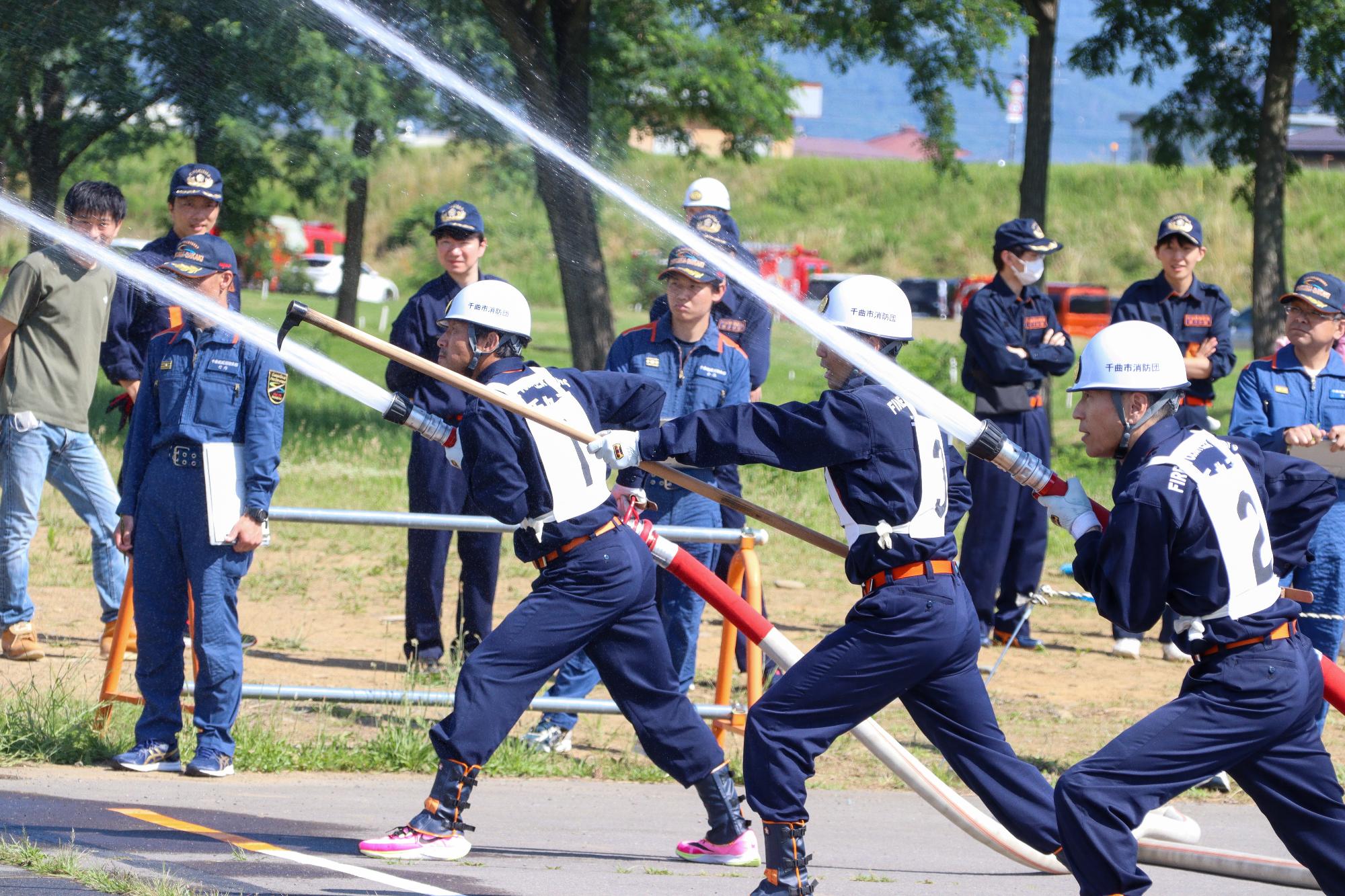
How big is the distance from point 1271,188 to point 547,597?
1480cm

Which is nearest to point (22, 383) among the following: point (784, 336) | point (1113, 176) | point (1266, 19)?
point (784, 336)

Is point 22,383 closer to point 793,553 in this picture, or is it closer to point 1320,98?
point 793,553

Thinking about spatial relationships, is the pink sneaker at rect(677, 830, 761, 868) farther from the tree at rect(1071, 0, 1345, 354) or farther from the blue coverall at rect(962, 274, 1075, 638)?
the tree at rect(1071, 0, 1345, 354)

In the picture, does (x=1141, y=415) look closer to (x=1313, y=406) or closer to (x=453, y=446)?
(x=453, y=446)

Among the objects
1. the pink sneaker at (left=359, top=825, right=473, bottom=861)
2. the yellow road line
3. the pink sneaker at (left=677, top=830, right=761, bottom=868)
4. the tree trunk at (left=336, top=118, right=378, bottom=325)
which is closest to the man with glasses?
the pink sneaker at (left=677, top=830, right=761, bottom=868)

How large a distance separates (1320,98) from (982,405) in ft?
38.4

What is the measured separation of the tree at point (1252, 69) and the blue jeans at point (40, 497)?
1283 centimetres

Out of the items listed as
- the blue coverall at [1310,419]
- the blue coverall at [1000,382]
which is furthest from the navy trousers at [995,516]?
the blue coverall at [1310,419]

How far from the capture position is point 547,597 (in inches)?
223

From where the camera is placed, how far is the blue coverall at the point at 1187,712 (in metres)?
4.41

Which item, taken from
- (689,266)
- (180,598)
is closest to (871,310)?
(689,266)

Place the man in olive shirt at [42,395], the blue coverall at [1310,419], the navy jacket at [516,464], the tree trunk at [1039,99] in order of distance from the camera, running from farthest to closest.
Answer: the tree trunk at [1039,99] → the man in olive shirt at [42,395] → the blue coverall at [1310,419] → the navy jacket at [516,464]

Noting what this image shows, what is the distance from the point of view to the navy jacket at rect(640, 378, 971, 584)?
16.4 feet

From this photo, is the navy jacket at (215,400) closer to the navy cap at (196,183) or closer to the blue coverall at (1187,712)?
the navy cap at (196,183)
